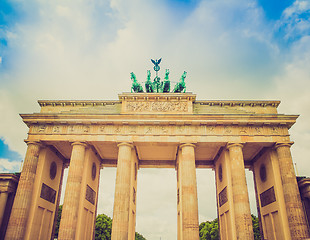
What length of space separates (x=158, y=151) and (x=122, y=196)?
8253 mm

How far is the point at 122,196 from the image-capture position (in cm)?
2241

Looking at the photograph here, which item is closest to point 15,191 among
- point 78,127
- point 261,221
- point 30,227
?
point 30,227

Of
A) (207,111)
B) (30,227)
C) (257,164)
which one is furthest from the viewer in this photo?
(257,164)

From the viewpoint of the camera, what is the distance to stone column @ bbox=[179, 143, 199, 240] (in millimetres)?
21116

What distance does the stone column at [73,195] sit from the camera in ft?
70.4

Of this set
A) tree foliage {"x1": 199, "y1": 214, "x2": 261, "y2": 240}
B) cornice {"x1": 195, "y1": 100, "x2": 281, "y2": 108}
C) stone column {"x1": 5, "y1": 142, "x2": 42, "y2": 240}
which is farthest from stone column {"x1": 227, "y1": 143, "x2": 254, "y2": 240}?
tree foliage {"x1": 199, "y1": 214, "x2": 261, "y2": 240}

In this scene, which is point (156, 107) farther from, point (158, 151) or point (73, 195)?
point (73, 195)

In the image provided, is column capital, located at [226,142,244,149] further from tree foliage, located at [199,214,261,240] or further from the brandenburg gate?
tree foliage, located at [199,214,261,240]

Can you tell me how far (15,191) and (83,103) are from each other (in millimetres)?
11000

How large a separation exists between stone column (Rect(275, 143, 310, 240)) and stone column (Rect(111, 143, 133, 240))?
46.5 feet

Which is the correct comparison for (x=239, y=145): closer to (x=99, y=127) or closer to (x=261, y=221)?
(x=261, y=221)

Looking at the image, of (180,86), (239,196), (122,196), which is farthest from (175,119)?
(239,196)

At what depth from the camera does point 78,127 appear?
998 inches

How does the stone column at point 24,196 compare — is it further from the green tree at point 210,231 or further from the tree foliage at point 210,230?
the green tree at point 210,231
